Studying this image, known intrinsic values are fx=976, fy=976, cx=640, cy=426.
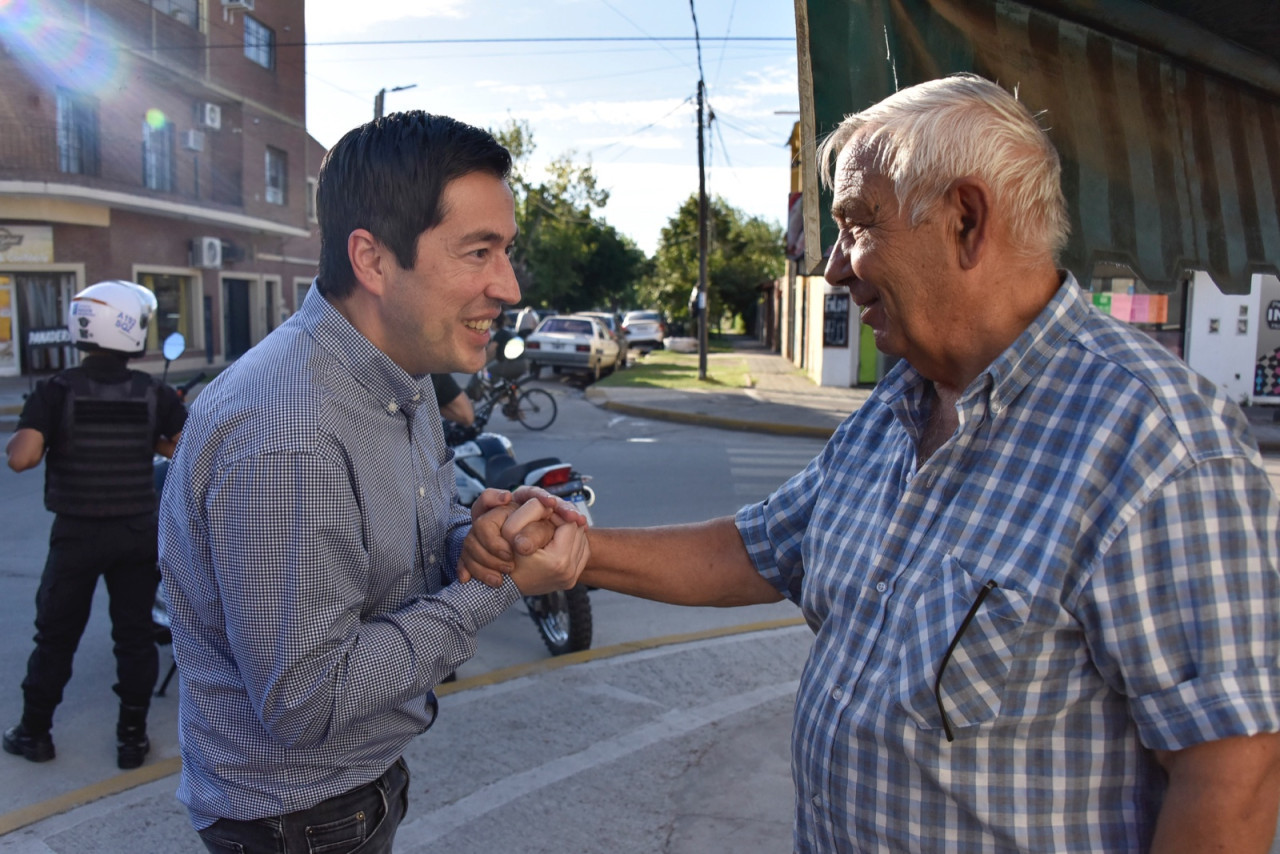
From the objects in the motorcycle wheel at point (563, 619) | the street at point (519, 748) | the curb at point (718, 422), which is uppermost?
the curb at point (718, 422)

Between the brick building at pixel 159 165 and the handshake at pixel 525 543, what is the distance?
20.0m

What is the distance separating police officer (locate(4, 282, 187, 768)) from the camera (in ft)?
12.8

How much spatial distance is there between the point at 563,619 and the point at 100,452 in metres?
2.36

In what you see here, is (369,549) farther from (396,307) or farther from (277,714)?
(396,307)

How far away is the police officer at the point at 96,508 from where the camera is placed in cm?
390

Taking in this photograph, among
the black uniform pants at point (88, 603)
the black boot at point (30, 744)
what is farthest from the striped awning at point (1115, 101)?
the black boot at point (30, 744)

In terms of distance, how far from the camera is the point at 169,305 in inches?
982

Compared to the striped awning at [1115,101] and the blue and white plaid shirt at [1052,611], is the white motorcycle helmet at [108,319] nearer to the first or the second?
the striped awning at [1115,101]

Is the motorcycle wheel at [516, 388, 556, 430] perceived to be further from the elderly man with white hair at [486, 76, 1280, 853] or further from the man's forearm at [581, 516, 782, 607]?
the elderly man with white hair at [486, 76, 1280, 853]

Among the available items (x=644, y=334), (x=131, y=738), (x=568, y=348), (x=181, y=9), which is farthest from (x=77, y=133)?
(x=644, y=334)

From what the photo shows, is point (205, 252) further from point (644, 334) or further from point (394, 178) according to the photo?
point (394, 178)

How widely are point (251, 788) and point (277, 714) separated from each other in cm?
25

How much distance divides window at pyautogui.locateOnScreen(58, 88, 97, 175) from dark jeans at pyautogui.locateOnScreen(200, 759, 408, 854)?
2287 cm

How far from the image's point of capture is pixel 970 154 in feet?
5.00
